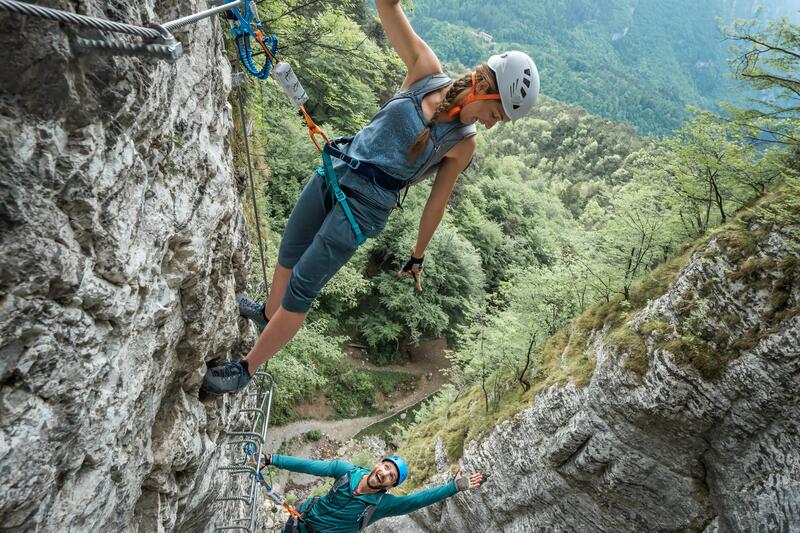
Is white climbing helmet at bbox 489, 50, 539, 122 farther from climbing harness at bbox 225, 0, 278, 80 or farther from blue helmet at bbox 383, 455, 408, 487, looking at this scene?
blue helmet at bbox 383, 455, 408, 487

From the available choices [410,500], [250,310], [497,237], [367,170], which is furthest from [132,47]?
[497,237]

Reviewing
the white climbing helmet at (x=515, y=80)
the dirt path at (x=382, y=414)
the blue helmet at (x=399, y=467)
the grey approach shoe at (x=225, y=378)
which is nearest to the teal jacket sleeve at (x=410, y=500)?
the blue helmet at (x=399, y=467)

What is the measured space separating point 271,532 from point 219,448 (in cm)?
684

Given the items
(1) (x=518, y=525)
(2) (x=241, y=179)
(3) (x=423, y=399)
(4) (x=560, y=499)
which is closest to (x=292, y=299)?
(2) (x=241, y=179)

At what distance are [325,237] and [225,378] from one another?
1.88 meters

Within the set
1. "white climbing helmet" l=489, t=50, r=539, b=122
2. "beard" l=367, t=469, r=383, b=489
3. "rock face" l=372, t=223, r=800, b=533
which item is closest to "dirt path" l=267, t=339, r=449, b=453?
"rock face" l=372, t=223, r=800, b=533

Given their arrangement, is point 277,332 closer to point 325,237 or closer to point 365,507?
point 325,237

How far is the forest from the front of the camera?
6705 mm

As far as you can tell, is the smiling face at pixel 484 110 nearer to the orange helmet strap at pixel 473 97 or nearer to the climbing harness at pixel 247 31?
the orange helmet strap at pixel 473 97

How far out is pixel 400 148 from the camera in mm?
3229

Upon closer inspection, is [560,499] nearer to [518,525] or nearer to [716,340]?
[518,525]

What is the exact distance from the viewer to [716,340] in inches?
264

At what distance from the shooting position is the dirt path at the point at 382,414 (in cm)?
1766

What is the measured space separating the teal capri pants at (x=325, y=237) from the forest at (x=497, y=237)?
2542 mm
